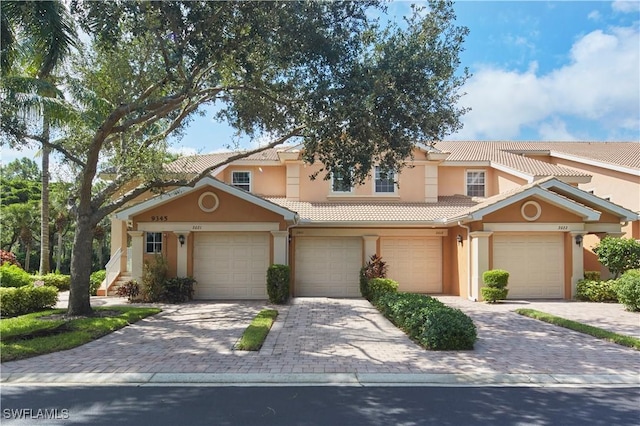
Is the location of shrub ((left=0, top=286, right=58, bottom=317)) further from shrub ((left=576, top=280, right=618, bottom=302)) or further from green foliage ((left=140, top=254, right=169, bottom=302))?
shrub ((left=576, top=280, right=618, bottom=302))

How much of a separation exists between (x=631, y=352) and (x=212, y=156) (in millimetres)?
19551

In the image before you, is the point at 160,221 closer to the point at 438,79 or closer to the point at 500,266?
the point at 438,79

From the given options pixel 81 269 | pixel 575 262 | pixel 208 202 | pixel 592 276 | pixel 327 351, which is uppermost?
pixel 208 202

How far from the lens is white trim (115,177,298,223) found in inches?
639

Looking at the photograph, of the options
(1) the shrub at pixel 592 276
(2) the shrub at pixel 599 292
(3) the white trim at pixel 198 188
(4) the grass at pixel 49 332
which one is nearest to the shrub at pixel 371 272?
(3) the white trim at pixel 198 188

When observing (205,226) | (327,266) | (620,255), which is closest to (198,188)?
(205,226)

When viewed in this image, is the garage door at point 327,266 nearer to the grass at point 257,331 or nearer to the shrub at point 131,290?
the grass at point 257,331

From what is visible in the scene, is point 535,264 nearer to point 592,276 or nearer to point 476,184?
point 592,276

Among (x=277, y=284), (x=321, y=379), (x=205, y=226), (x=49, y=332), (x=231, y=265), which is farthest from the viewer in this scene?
(x=231, y=265)

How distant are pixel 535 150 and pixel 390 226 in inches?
500

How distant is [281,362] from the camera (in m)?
8.04

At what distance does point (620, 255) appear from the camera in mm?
15945

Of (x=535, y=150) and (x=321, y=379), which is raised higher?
(x=535, y=150)

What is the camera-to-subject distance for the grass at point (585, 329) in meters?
9.47
